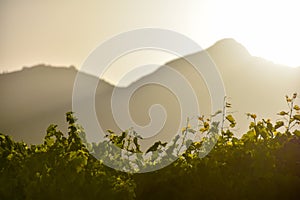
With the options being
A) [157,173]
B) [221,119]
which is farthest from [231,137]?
[157,173]

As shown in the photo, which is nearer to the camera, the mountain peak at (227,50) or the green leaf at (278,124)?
the green leaf at (278,124)

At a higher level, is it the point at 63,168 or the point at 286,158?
the point at 63,168

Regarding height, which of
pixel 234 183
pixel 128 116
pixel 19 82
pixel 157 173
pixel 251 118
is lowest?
pixel 234 183

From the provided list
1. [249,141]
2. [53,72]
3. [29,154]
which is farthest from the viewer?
[53,72]

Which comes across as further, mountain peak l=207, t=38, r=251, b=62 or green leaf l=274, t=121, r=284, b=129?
mountain peak l=207, t=38, r=251, b=62

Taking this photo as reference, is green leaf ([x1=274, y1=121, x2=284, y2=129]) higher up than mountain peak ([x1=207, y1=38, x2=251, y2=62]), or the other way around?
mountain peak ([x1=207, y1=38, x2=251, y2=62])

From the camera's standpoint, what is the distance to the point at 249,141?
450 centimetres

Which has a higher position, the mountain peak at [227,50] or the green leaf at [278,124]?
the mountain peak at [227,50]

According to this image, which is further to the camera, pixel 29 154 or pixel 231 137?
pixel 231 137

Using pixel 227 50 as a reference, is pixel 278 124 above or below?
below

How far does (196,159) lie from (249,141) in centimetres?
53

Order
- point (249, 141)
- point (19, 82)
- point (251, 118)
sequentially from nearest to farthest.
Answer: point (249, 141) → point (251, 118) → point (19, 82)

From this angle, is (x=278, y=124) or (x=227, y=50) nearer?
(x=278, y=124)

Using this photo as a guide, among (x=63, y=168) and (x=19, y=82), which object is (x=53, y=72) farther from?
(x=63, y=168)
